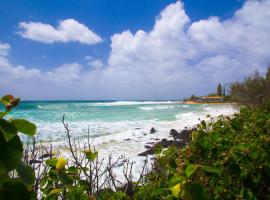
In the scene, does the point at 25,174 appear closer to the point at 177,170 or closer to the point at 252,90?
the point at 177,170

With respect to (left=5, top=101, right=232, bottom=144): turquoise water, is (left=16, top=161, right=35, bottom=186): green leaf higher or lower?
higher

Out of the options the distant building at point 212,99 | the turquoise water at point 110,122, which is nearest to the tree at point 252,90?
the turquoise water at point 110,122

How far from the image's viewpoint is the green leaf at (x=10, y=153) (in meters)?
0.56

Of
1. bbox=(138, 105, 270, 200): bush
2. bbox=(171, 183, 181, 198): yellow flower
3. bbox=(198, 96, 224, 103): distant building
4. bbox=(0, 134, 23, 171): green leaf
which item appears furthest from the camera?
bbox=(198, 96, 224, 103): distant building

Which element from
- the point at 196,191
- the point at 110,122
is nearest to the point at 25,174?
the point at 196,191

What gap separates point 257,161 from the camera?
1710 millimetres

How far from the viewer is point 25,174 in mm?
608

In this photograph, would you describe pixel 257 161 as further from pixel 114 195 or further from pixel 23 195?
pixel 23 195

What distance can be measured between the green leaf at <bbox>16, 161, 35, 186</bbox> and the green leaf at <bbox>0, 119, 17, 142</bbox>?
7cm

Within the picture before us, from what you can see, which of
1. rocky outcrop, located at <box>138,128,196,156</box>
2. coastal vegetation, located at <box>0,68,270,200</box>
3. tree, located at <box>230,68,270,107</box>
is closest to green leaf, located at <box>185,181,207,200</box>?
coastal vegetation, located at <box>0,68,270,200</box>

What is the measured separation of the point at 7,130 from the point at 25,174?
0.11 meters

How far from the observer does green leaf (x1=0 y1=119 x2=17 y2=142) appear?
1.86 ft

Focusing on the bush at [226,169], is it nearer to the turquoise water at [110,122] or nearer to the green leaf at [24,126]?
the green leaf at [24,126]

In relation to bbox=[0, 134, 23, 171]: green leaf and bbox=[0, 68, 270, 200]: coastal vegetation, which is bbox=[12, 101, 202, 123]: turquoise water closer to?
bbox=[0, 68, 270, 200]: coastal vegetation
